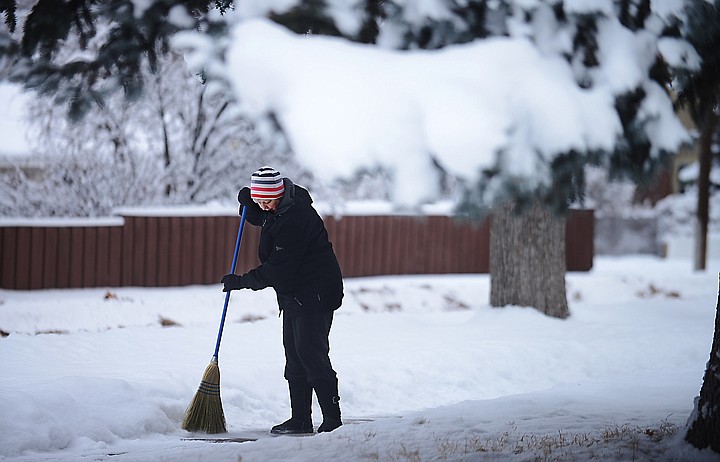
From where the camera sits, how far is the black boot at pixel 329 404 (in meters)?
6.35

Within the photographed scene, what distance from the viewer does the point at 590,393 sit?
7.91 metres

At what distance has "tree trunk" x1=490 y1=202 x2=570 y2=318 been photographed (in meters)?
11.2

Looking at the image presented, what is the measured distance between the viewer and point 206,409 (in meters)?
6.44

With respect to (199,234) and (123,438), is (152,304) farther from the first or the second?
(123,438)

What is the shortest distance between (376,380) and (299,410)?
1860 mm

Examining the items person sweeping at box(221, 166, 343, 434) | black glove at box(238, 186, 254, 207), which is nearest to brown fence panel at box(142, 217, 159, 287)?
black glove at box(238, 186, 254, 207)

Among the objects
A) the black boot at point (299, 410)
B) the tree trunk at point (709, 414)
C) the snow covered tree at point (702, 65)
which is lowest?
the black boot at point (299, 410)

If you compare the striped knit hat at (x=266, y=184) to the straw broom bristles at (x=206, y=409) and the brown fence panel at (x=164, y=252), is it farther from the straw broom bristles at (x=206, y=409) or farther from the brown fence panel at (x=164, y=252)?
the brown fence panel at (x=164, y=252)

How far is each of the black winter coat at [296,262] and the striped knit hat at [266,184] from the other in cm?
10

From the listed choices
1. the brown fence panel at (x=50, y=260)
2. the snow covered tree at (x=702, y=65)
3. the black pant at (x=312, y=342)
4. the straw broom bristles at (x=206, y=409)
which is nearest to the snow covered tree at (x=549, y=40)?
the snow covered tree at (x=702, y=65)

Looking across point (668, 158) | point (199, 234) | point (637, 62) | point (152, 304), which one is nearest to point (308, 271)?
point (637, 62)

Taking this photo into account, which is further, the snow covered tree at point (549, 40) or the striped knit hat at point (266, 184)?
the snow covered tree at point (549, 40)

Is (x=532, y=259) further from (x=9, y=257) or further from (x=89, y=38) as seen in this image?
(x=9, y=257)

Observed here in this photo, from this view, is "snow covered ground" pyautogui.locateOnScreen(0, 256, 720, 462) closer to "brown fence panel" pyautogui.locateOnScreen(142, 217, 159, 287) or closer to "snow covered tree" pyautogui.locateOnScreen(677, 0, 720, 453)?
"snow covered tree" pyautogui.locateOnScreen(677, 0, 720, 453)
